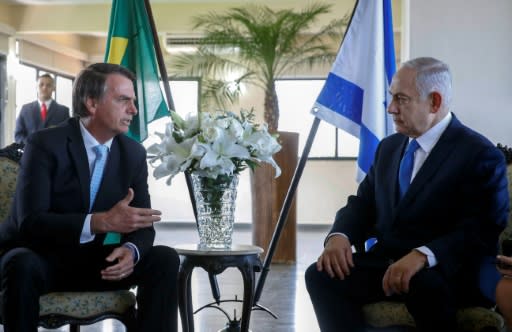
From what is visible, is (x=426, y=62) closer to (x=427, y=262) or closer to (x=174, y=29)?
(x=427, y=262)

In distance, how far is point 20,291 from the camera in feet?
7.73

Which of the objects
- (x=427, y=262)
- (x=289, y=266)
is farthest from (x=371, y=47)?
(x=289, y=266)

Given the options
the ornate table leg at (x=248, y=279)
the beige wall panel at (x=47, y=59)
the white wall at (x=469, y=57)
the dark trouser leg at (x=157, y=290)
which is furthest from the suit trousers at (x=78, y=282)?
the beige wall panel at (x=47, y=59)

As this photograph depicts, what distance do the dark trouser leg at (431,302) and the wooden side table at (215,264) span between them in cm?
75

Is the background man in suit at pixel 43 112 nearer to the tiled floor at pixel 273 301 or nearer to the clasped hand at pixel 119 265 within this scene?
the tiled floor at pixel 273 301

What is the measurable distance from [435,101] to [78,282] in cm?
144

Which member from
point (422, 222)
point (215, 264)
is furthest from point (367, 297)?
point (215, 264)

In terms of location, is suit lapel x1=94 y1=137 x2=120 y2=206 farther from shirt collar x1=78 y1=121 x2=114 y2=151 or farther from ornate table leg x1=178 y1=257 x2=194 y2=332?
ornate table leg x1=178 y1=257 x2=194 y2=332

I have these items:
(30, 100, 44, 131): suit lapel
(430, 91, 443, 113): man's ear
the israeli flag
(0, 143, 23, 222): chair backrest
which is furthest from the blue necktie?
(30, 100, 44, 131): suit lapel

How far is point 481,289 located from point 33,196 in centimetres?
157

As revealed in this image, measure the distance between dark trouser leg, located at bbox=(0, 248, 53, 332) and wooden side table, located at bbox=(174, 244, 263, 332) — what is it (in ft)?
2.02

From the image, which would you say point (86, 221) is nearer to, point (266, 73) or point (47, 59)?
point (266, 73)

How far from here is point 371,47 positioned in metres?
3.76

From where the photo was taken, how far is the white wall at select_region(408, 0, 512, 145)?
4344mm
